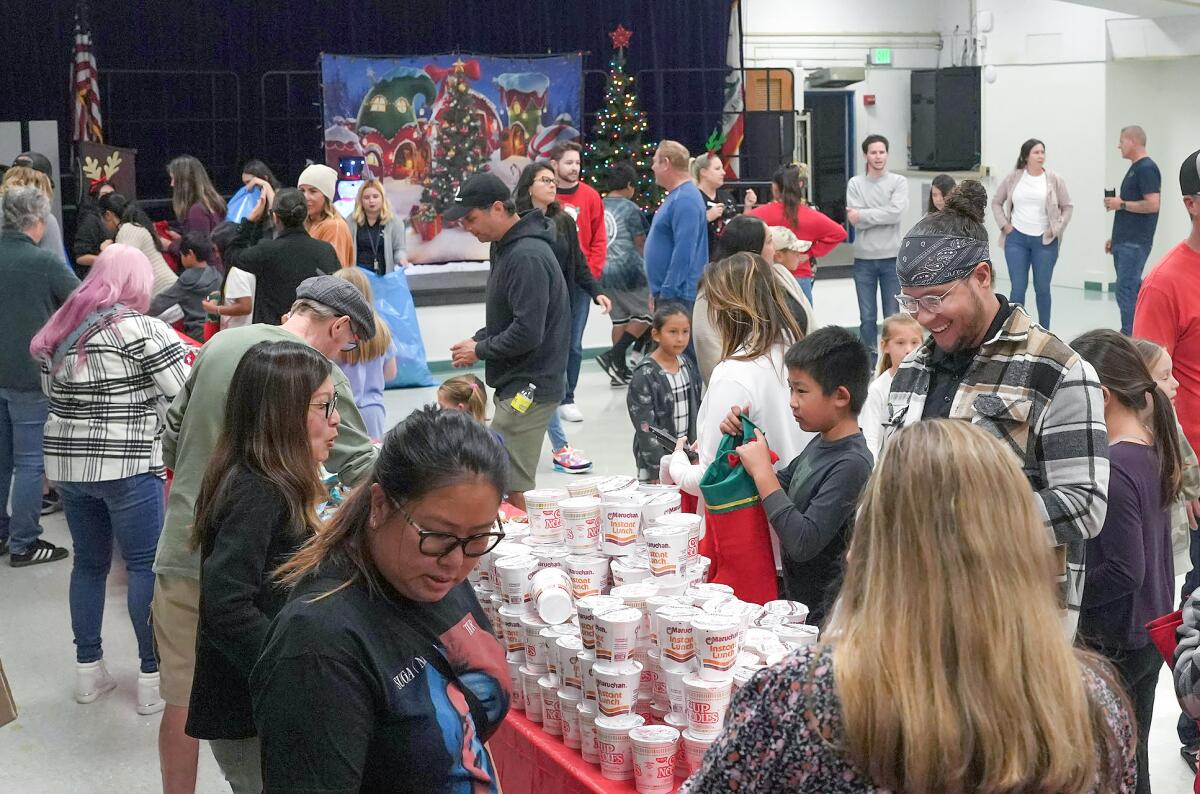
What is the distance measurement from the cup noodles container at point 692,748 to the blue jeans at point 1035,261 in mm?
8589

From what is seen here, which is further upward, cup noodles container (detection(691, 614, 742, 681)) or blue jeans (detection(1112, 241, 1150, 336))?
blue jeans (detection(1112, 241, 1150, 336))

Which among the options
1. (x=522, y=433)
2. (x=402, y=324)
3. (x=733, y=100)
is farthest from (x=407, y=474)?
(x=733, y=100)

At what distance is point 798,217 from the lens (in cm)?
837

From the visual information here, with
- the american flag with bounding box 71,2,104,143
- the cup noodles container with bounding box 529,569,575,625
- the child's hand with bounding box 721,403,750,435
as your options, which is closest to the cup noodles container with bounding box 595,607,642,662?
the cup noodles container with bounding box 529,569,575,625

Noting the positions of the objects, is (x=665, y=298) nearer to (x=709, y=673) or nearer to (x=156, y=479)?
(x=156, y=479)

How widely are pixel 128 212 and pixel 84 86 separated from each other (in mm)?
3481

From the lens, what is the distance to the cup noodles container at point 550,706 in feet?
8.46

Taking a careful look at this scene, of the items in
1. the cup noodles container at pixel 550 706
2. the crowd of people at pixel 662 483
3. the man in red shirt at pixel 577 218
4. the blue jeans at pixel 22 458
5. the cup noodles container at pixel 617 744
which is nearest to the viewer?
the crowd of people at pixel 662 483

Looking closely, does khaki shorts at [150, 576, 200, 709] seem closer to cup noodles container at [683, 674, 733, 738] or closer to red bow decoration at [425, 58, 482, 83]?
cup noodles container at [683, 674, 733, 738]

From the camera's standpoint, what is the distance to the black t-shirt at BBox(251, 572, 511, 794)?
1497mm

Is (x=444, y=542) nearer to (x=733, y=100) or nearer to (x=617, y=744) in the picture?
(x=617, y=744)

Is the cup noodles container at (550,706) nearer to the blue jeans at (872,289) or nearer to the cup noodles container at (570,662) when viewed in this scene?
the cup noodles container at (570,662)

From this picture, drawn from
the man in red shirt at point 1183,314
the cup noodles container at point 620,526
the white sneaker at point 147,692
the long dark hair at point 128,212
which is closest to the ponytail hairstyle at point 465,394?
the white sneaker at point 147,692

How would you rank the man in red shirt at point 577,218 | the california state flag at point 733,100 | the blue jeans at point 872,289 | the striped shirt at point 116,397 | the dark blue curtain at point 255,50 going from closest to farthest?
the striped shirt at point 116,397
the man in red shirt at point 577,218
the blue jeans at point 872,289
the dark blue curtain at point 255,50
the california state flag at point 733,100
